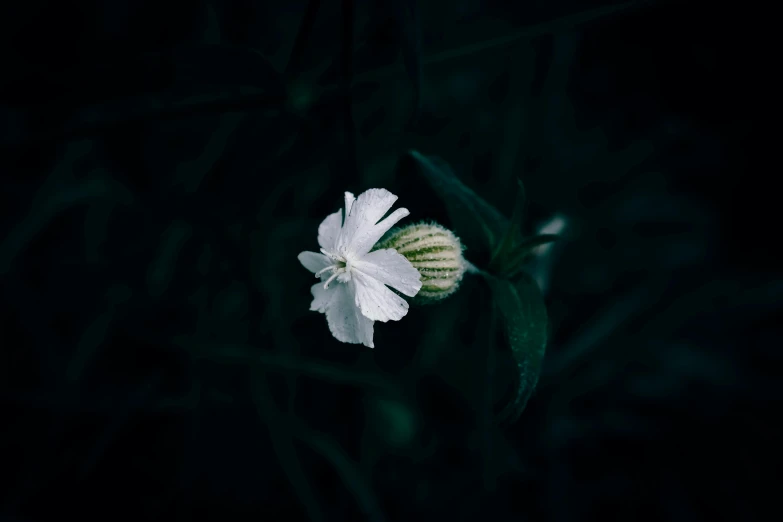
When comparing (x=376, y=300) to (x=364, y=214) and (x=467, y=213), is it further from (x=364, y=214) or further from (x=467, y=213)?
(x=467, y=213)

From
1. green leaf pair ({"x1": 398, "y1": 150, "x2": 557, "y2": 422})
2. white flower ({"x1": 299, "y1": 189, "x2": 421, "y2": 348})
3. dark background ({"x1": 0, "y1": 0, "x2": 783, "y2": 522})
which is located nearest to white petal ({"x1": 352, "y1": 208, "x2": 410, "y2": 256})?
white flower ({"x1": 299, "y1": 189, "x2": 421, "y2": 348})

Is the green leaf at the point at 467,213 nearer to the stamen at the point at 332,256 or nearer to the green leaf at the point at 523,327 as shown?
the green leaf at the point at 523,327

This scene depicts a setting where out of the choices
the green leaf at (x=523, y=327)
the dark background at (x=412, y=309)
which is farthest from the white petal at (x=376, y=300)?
the dark background at (x=412, y=309)

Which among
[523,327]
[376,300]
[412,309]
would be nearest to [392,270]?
[376,300]

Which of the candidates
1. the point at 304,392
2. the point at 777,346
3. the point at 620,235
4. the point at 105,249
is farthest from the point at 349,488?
the point at 777,346

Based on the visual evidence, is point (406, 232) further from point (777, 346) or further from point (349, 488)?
point (777, 346)
